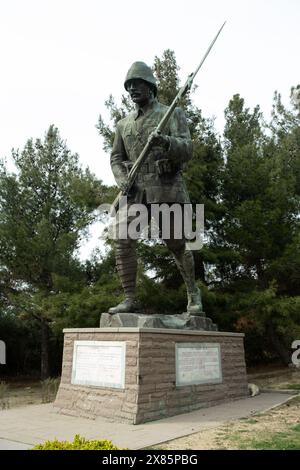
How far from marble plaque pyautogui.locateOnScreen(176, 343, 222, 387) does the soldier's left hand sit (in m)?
2.48

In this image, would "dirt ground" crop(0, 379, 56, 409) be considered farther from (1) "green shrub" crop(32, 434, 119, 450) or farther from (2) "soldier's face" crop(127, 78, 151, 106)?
(1) "green shrub" crop(32, 434, 119, 450)

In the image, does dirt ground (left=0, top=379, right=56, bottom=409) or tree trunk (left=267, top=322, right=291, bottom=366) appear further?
tree trunk (left=267, top=322, right=291, bottom=366)

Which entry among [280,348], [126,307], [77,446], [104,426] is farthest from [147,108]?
[280,348]

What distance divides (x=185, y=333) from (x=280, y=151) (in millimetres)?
10661

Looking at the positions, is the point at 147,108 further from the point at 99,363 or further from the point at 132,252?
the point at 99,363

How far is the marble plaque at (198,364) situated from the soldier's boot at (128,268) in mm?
814

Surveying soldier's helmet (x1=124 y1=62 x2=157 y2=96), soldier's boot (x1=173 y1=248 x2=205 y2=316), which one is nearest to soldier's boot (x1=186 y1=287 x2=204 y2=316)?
soldier's boot (x1=173 y1=248 x2=205 y2=316)

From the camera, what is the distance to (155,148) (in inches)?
242

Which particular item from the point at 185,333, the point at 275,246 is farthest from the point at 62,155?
the point at 185,333

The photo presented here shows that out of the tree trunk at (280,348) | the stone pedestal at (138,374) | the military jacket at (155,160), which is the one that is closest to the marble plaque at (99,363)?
the stone pedestal at (138,374)

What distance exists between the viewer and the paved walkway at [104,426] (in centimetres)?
404

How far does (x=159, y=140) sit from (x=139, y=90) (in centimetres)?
93

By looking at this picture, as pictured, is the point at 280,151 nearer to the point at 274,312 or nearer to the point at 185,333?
the point at 274,312

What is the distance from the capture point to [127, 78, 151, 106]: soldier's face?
6.13m
